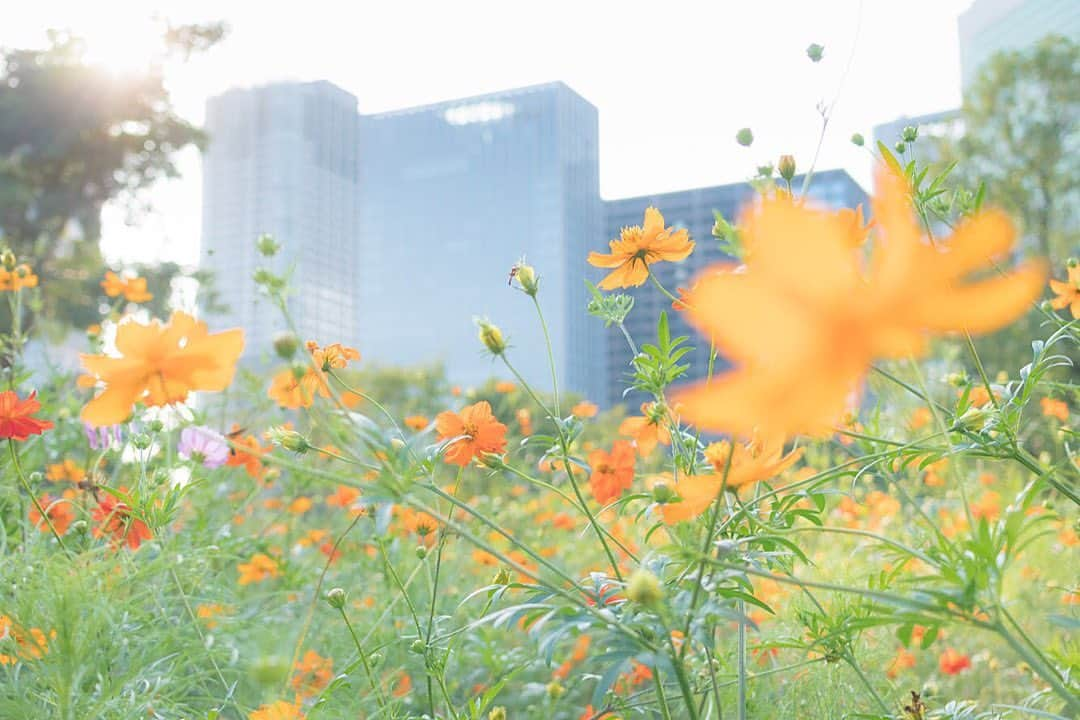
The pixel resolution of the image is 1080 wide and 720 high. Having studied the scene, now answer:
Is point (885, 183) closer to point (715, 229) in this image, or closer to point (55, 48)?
point (715, 229)

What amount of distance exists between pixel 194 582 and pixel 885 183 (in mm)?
1027

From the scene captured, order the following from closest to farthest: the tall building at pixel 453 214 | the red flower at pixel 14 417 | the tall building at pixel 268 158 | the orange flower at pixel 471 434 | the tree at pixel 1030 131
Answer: the orange flower at pixel 471 434, the red flower at pixel 14 417, the tree at pixel 1030 131, the tall building at pixel 268 158, the tall building at pixel 453 214

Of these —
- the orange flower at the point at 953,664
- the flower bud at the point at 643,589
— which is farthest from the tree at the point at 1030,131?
the flower bud at the point at 643,589

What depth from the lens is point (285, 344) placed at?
20.1 inches

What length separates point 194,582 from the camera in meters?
1.13

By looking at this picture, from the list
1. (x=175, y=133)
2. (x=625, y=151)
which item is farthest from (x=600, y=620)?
(x=175, y=133)

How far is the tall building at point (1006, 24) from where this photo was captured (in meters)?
16.1

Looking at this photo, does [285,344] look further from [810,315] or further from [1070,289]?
[1070,289]

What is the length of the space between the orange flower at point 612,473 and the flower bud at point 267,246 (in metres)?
0.35

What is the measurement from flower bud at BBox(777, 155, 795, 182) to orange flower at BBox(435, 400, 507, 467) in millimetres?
340

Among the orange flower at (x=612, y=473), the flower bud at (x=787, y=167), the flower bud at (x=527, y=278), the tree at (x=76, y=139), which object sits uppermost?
the tree at (x=76, y=139)

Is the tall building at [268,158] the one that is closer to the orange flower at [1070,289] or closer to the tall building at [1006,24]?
the tall building at [1006,24]

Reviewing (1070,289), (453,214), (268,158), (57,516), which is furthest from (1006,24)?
(453,214)

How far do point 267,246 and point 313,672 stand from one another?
0.91 meters
